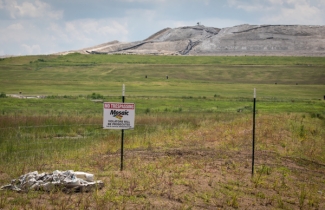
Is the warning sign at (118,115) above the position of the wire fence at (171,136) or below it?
above

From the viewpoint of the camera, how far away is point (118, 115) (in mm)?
13984

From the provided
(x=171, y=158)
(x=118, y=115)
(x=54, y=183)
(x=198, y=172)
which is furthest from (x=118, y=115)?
(x=171, y=158)

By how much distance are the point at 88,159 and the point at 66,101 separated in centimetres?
2543

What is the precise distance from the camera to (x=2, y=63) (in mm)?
93375

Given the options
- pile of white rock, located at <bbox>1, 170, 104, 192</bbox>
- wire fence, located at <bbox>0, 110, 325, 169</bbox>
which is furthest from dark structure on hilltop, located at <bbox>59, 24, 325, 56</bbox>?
pile of white rock, located at <bbox>1, 170, 104, 192</bbox>

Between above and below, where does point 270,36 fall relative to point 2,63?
above

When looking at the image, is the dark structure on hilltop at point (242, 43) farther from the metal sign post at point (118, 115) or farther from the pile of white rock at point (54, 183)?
the pile of white rock at point (54, 183)

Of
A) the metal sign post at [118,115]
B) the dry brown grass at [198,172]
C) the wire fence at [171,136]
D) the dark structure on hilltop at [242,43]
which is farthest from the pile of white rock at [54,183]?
the dark structure on hilltop at [242,43]

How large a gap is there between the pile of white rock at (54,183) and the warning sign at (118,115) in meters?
2.08

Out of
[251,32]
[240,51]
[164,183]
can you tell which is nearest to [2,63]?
[240,51]

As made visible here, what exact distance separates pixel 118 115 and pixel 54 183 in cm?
291

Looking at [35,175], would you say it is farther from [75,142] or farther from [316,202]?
[75,142]

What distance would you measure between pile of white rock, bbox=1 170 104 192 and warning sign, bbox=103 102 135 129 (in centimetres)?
208

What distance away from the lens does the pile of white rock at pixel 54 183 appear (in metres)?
11.7
